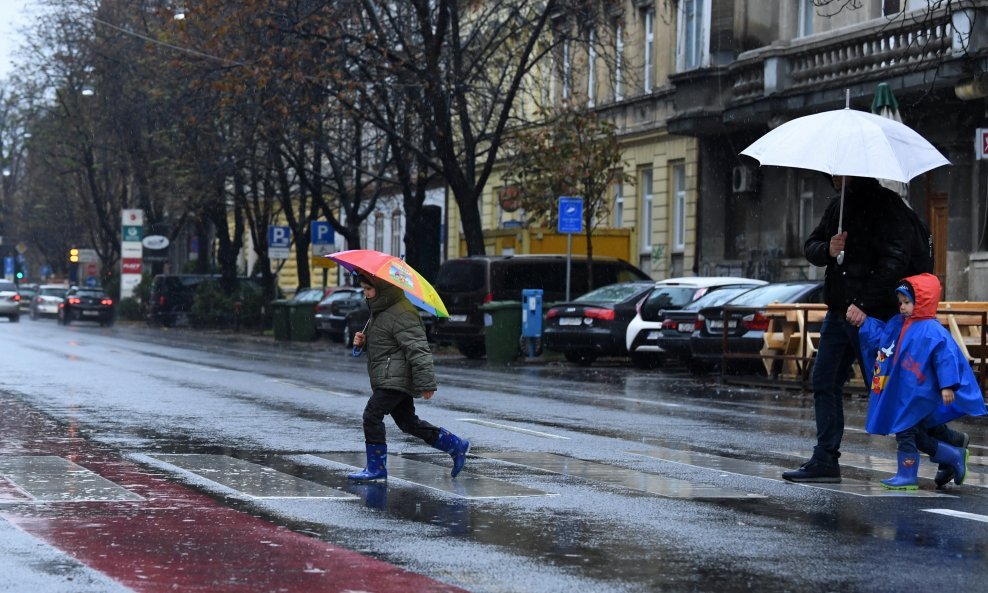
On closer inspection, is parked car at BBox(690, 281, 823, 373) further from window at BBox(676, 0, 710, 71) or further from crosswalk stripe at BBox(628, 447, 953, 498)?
window at BBox(676, 0, 710, 71)

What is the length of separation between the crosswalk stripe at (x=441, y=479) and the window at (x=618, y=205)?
108ft

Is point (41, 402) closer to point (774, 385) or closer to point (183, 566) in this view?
point (774, 385)

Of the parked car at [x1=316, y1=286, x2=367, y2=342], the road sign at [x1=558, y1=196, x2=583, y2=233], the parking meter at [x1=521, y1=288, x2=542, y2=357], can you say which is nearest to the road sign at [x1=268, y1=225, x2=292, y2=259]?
the parked car at [x1=316, y1=286, x2=367, y2=342]

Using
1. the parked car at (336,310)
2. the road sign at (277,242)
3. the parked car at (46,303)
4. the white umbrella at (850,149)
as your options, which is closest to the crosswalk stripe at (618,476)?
the white umbrella at (850,149)

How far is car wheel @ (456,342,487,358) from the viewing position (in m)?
33.0

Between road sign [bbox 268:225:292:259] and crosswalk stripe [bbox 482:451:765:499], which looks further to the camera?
road sign [bbox 268:225:292:259]

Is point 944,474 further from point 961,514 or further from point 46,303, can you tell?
point 46,303

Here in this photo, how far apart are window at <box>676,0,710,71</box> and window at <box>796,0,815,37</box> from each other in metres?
4.20

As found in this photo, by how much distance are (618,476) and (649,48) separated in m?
33.8

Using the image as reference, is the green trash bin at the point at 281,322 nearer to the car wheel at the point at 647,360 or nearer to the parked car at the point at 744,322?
the car wheel at the point at 647,360

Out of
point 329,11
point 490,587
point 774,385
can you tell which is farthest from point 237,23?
point 490,587

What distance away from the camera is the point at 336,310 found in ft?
136

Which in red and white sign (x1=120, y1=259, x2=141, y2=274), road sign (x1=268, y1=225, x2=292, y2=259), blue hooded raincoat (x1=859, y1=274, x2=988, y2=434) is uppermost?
road sign (x1=268, y1=225, x2=292, y2=259)

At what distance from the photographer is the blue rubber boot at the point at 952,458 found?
1024 centimetres
